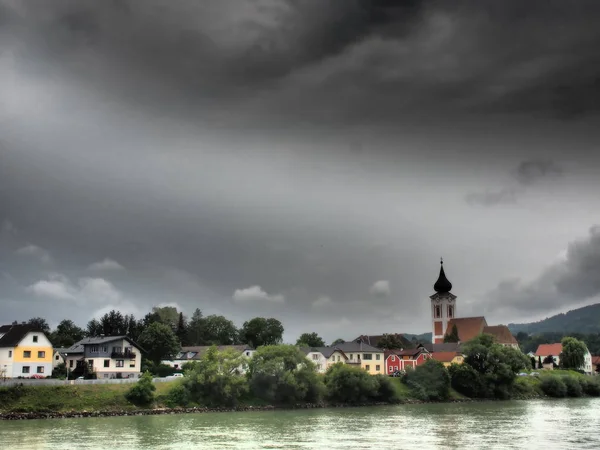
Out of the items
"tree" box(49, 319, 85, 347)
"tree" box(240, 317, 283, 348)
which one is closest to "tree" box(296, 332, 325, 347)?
"tree" box(240, 317, 283, 348)

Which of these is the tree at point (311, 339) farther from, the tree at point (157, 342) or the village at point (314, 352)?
the tree at point (157, 342)

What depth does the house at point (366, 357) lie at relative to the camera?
121 m

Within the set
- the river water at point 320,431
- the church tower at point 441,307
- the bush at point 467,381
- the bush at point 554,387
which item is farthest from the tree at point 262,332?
the river water at point 320,431

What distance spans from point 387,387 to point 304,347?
1118 inches

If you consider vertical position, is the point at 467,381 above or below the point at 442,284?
below

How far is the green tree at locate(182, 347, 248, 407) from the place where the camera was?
76.3 metres

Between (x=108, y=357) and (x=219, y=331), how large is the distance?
208 feet

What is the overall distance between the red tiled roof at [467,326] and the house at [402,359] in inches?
1023

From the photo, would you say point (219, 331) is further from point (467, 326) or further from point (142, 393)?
point (142, 393)

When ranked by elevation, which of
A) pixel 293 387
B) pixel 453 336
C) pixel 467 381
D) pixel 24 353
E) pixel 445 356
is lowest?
pixel 467 381

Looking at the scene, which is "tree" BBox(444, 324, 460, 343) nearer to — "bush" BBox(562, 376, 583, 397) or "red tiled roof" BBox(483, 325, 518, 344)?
"red tiled roof" BBox(483, 325, 518, 344)

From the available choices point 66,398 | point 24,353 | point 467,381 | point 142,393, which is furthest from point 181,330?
point 66,398

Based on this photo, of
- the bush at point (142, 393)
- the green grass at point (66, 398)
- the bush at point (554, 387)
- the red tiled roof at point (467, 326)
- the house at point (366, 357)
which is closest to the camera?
the green grass at point (66, 398)

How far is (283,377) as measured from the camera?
264ft
